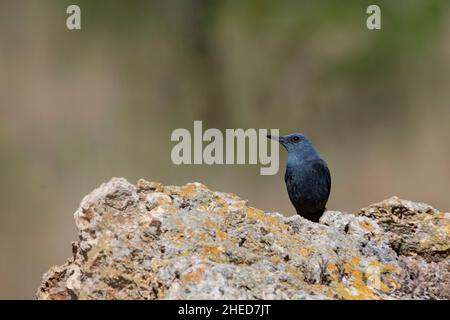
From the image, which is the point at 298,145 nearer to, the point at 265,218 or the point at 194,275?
the point at 265,218

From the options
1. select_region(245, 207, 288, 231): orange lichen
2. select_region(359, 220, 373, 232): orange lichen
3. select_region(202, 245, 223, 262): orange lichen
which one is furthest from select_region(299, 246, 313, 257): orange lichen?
select_region(359, 220, 373, 232): orange lichen

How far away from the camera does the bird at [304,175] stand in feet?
19.5

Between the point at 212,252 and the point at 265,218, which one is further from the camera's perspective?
the point at 265,218

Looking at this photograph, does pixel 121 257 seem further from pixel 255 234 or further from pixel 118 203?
pixel 255 234

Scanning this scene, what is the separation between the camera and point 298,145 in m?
6.09

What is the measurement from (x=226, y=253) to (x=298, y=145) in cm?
288

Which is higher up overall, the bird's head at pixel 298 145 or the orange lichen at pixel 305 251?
the bird's head at pixel 298 145

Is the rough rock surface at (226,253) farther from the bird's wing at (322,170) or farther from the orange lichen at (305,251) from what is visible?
the bird's wing at (322,170)

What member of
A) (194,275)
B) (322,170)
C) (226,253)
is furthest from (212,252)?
(322,170)

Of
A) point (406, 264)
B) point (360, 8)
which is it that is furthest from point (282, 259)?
point (360, 8)

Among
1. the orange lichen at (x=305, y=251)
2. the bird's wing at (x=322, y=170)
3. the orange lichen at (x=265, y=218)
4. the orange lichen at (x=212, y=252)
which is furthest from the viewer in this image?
the bird's wing at (x=322, y=170)

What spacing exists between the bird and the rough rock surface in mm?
1882

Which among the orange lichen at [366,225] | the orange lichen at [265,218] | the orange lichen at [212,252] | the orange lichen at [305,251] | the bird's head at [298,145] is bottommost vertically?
the orange lichen at [305,251]

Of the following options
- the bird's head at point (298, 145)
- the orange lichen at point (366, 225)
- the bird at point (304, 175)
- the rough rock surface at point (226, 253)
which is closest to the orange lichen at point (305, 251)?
the rough rock surface at point (226, 253)
